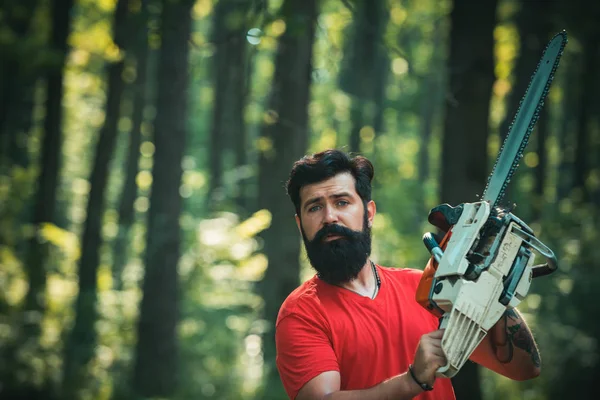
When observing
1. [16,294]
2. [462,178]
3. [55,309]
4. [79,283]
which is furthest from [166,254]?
[462,178]

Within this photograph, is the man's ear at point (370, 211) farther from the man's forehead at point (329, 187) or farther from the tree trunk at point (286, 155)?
the tree trunk at point (286, 155)

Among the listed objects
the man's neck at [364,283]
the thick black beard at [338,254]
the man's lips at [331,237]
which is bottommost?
the man's neck at [364,283]

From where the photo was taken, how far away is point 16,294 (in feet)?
36.9

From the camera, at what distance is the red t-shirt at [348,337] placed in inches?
112

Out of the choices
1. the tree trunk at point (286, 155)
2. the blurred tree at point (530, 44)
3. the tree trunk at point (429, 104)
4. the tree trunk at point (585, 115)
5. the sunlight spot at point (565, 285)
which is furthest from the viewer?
the tree trunk at point (429, 104)

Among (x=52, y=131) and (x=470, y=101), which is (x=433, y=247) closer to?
(x=470, y=101)

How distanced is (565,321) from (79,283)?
6882mm

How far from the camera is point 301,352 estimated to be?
9.36ft

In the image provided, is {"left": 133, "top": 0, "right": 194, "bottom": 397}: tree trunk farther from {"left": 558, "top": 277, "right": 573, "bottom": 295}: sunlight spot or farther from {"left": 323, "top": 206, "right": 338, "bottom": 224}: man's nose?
{"left": 323, "top": 206, "right": 338, "bottom": 224}: man's nose

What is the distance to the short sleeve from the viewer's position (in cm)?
280

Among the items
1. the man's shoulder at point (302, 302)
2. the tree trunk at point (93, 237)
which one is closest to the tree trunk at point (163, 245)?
the tree trunk at point (93, 237)

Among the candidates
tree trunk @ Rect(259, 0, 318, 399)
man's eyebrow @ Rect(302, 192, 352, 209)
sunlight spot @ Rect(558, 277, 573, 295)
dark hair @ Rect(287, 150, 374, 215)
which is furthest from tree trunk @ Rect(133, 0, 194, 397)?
man's eyebrow @ Rect(302, 192, 352, 209)

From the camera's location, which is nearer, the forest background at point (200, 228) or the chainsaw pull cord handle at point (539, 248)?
the chainsaw pull cord handle at point (539, 248)

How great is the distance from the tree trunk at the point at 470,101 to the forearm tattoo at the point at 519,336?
10.9ft
